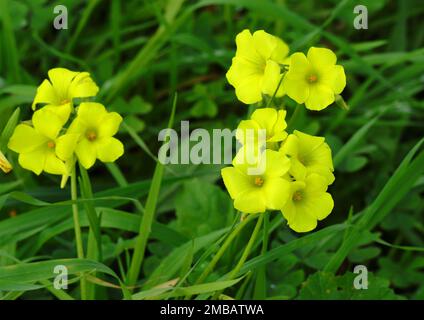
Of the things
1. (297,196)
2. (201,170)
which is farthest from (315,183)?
(201,170)

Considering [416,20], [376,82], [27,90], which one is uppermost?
[416,20]

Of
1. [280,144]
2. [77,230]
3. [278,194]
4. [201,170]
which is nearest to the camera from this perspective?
[278,194]

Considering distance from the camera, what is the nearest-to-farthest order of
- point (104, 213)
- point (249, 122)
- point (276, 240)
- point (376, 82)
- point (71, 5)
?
point (249, 122), point (104, 213), point (276, 240), point (71, 5), point (376, 82)

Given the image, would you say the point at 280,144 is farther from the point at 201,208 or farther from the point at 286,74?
the point at 201,208

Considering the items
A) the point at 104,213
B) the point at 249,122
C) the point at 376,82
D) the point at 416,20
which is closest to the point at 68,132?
the point at 249,122

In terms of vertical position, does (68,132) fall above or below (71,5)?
below
